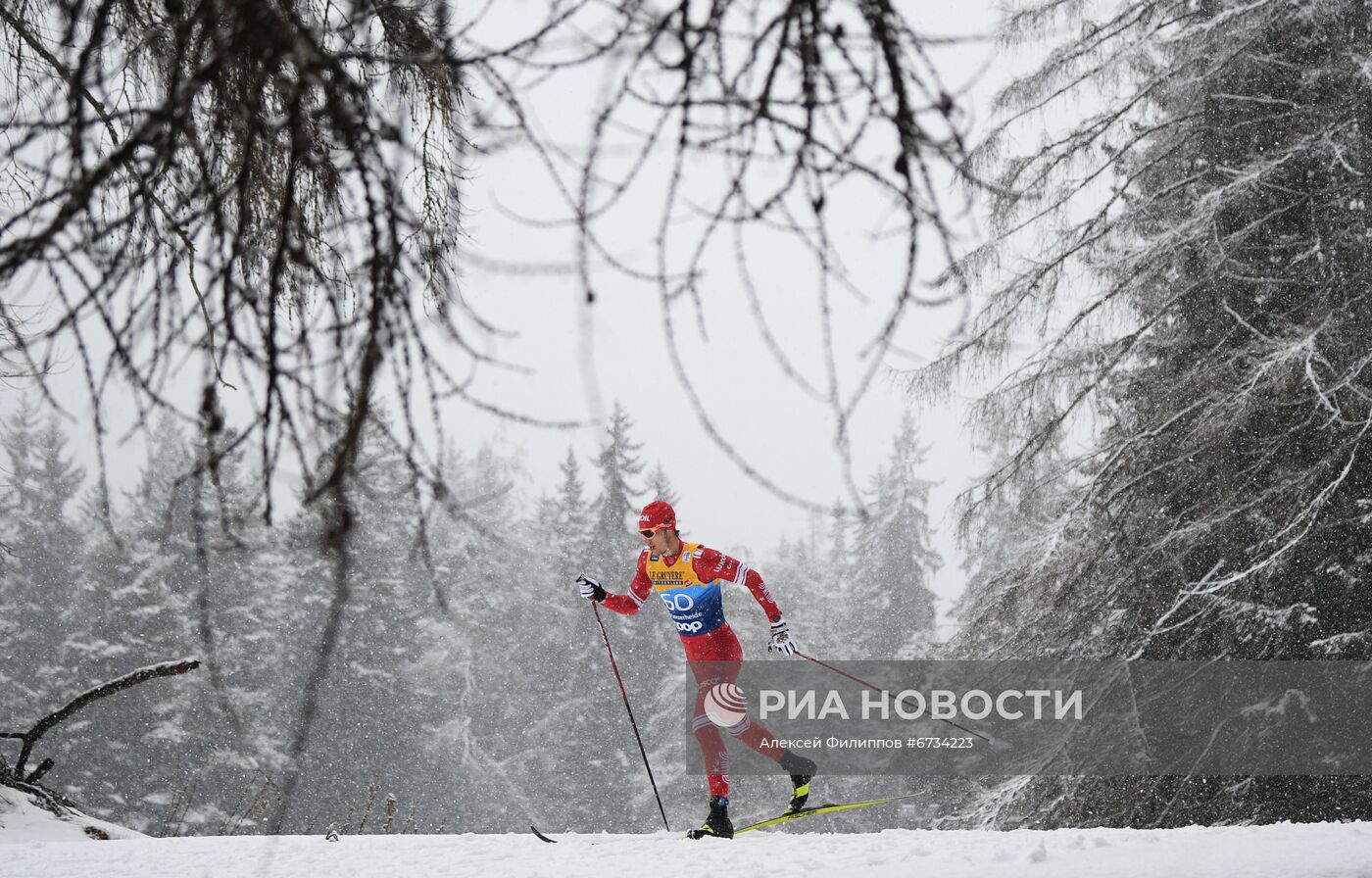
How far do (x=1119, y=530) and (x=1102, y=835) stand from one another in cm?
331

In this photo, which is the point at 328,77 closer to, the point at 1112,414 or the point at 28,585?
the point at 1112,414

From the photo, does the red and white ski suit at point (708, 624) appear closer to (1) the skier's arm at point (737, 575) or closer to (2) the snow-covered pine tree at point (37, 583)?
(1) the skier's arm at point (737, 575)

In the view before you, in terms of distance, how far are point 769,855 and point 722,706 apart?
5.52 ft

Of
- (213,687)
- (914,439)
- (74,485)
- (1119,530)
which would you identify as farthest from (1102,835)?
(74,485)

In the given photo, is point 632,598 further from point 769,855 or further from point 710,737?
point 769,855

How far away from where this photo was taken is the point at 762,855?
4586mm

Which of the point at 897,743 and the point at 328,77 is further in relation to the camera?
the point at 897,743

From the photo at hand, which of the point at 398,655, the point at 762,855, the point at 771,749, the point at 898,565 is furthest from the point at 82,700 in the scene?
the point at 898,565

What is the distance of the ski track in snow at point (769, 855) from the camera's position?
3.86m

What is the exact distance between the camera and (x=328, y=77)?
4.27 ft

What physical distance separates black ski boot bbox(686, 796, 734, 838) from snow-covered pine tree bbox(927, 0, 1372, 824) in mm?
2815

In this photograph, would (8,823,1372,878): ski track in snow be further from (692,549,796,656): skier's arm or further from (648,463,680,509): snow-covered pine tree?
(648,463,680,509): snow-covered pine tree

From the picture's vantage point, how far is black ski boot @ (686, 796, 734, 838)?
5.98m

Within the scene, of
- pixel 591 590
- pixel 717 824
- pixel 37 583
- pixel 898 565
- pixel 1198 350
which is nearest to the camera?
pixel 717 824
